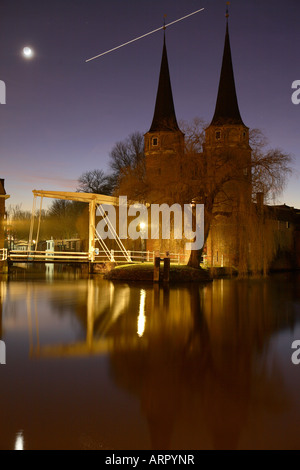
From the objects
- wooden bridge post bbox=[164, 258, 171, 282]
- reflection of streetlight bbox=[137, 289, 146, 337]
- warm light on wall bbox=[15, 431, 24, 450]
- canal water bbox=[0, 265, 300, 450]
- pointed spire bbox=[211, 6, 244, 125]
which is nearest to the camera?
warm light on wall bbox=[15, 431, 24, 450]

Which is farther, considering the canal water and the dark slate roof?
the dark slate roof

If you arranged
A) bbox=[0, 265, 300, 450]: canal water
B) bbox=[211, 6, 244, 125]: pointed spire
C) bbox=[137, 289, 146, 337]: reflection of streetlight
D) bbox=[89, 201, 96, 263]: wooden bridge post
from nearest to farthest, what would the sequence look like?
bbox=[0, 265, 300, 450]: canal water
bbox=[137, 289, 146, 337]: reflection of streetlight
bbox=[89, 201, 96, 263]: wooden bridge post
bbox=[211, 6, 244, 125]: pointed spire

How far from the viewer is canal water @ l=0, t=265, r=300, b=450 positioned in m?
3.68

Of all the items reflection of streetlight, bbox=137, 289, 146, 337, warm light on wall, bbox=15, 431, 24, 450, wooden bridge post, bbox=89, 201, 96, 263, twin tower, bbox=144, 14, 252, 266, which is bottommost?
warm light on wall, bbox=15, 431, 24, 450

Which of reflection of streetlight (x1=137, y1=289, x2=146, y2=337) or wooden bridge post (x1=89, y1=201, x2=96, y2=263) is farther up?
wooden bridge post (x1=89, y1=201, x2=96, y2=263)

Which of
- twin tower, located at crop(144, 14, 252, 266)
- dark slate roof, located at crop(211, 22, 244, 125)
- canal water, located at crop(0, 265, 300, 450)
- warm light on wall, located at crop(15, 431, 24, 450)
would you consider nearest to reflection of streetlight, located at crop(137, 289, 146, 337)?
canal water, located at crop(0, 265, 300, 450)

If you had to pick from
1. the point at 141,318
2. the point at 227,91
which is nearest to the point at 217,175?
the point at 141,318

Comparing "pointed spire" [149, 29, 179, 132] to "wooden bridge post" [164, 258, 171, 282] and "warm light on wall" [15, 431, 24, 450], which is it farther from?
"warm light on wall" [15, 431, 24, 450]

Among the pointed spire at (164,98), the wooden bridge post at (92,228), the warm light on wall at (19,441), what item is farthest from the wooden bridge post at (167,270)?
the pointed spire at (164,98)

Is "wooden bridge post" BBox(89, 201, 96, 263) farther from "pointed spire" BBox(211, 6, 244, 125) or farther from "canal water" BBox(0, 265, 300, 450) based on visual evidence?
"pointed spire" BBox(211, 6, 244, 125)

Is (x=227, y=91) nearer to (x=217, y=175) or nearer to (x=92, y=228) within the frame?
(x=217, y=175)

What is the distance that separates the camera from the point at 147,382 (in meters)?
5.08
